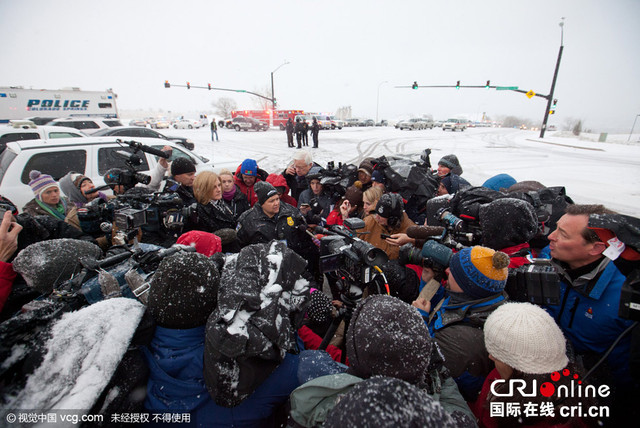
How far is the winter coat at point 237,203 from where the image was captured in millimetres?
3795

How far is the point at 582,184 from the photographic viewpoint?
28.1 ft

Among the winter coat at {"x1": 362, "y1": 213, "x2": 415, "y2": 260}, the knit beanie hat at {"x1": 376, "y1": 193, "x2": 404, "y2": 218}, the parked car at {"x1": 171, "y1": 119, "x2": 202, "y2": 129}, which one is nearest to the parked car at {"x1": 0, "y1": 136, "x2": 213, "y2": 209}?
the winter coat at {"x1": 362, "y1": 213, "x2": 415, "y2": 260}

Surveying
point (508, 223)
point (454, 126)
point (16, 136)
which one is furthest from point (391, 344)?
point (454, 126)

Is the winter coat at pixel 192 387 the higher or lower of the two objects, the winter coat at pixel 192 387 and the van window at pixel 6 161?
the lower

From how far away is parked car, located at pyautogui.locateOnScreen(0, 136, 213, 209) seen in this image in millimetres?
4465

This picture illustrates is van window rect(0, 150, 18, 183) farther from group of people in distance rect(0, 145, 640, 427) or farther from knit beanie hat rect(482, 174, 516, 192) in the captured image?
knit beanie hat rect(482, 174, 516, 192)

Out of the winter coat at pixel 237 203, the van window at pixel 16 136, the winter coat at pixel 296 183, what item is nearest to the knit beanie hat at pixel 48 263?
the winter coat at pixel 237 203

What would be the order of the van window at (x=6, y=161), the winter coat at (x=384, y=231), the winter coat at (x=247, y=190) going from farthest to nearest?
the van window at (x=6, y=161) < the winter coat at (x=247, y=190) < the winter coat at (x=384, y=231)

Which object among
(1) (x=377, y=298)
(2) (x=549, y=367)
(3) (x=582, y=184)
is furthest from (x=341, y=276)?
(3) (x=582, y=184)

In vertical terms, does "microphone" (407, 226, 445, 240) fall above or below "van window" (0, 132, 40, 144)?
below

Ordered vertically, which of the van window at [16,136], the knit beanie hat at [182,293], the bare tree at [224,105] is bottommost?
the knit beanie hat at [182,293]

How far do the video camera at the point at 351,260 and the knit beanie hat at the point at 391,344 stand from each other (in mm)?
544

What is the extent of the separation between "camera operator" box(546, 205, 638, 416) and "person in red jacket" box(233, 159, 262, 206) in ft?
11.6

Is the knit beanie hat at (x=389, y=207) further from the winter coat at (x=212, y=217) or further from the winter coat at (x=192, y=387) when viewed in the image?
the winter coat at (x=212, y=217)
